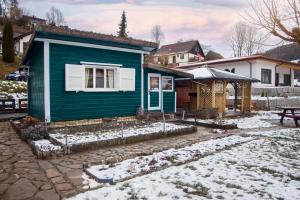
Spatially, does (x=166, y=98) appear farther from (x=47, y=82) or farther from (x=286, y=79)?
(x=286, y=79)

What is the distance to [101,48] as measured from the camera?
1027cm

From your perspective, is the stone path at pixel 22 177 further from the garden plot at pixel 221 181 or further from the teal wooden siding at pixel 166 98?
the teal wooden siding at pixel 166 98

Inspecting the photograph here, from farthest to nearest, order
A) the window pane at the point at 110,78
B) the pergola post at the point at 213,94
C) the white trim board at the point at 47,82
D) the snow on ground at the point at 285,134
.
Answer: the pergola post at the point at 213,94, the window pane at the point at 110,78, the white trim board at the point at 47,82, the snow on ground at the point at 285,134

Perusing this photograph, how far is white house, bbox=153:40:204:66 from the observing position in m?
52.3

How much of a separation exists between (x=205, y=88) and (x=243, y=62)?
438 inches

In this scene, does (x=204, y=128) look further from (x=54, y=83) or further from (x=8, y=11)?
(x=8, y=11)

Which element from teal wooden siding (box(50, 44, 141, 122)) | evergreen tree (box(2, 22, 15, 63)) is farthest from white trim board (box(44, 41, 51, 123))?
evergreen tree (box(2, 22, 15, 63))

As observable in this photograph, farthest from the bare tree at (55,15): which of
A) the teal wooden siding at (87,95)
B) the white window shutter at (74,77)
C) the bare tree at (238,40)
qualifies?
the white window shutter at (74,77)

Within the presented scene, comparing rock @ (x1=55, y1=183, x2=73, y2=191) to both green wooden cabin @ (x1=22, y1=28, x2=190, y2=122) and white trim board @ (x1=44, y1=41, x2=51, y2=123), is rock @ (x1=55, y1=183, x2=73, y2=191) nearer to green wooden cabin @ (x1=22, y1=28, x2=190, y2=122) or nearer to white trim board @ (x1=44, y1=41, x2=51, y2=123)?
green wooden cabin @ (x1=22, y1=28, x2=190, y2=122)

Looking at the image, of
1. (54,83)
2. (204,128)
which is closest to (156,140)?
(204,128)

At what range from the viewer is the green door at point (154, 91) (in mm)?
12406

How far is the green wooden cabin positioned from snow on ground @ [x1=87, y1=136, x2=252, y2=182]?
453 centimetres

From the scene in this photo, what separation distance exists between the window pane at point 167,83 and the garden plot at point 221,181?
7.49 metres

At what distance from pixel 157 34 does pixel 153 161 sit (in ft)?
214
